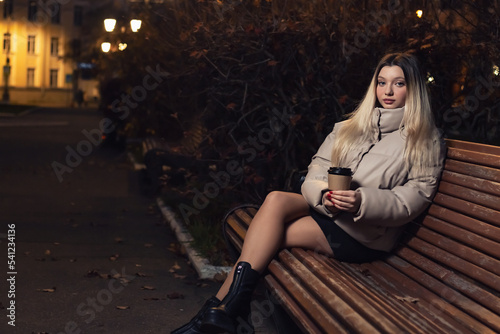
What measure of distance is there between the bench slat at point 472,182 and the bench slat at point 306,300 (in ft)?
3.16

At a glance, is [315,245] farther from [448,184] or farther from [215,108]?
[215,108]

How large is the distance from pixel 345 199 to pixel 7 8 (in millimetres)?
92322

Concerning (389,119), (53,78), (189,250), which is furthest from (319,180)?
(53,78)

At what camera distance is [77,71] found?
8250 cm

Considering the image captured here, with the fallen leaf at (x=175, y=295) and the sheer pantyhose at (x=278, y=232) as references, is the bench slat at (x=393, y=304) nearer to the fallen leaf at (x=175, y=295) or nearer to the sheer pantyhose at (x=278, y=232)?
the sheer pantyhose at (x=278, y=232)

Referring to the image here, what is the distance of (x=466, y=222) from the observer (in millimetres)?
4289

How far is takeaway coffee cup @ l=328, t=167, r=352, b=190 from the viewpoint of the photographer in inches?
175

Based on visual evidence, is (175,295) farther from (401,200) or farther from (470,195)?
(470,195)

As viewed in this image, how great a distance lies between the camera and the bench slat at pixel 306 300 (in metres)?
3.71

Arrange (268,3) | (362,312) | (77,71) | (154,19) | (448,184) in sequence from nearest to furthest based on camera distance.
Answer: (362,312), (448,184), (268,3), (154,19), (77,71)

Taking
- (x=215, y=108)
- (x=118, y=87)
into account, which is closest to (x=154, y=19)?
(x=118, y=87)

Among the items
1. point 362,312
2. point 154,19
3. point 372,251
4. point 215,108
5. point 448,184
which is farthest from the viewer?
point 154,19

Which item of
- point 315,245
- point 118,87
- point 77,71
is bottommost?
point 77,71

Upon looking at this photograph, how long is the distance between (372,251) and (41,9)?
96.1 metres
